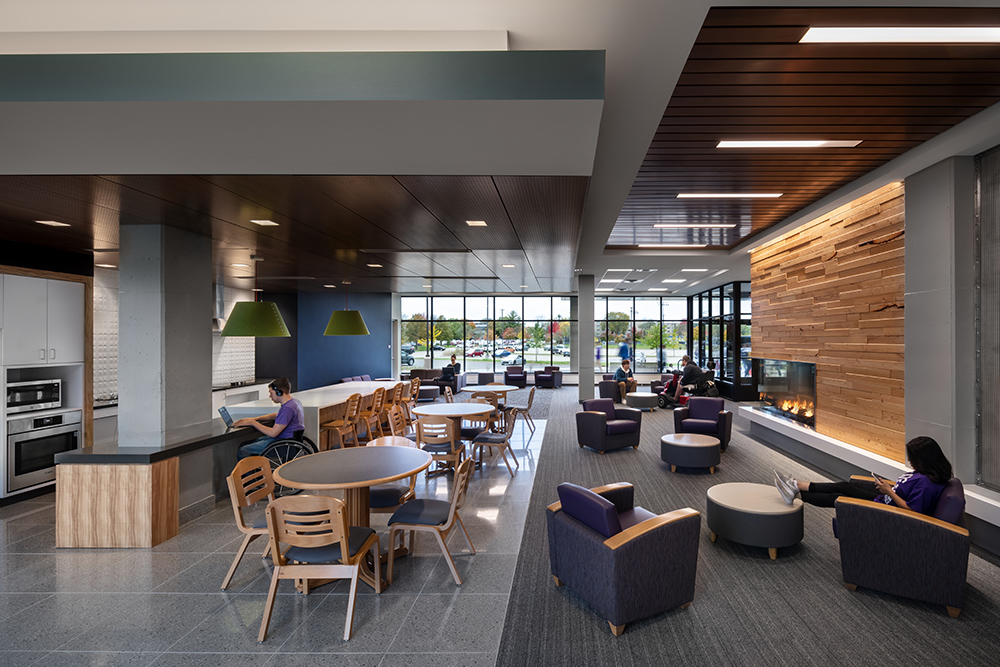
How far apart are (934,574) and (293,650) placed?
395cm

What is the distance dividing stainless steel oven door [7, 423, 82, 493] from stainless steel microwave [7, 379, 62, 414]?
0.29 metres

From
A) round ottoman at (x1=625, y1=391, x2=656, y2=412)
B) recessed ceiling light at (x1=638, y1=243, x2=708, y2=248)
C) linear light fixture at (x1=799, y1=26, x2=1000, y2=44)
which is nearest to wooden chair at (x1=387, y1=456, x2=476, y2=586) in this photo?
linear light fixture at (x1=799, y1=26, x2=1000, y2=44)

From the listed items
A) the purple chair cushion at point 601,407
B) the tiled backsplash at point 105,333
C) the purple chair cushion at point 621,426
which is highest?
the tiled backsplash at point 105,333

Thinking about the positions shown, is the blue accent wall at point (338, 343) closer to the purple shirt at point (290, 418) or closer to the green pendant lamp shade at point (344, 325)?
the green pendant lamp shade at point (344, 325)

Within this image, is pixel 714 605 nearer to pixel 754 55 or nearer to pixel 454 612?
pixel 454 612

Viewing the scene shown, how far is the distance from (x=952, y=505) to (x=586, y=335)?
1021cm

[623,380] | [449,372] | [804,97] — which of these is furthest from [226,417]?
[449,372]

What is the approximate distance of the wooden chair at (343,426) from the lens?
747 cm

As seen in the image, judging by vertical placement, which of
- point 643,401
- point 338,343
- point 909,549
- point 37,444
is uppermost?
point 338,343

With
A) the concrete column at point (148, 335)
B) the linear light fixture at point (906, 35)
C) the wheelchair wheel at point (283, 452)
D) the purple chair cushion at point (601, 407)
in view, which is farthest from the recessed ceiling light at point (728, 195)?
the concrete column at point (148, 335)

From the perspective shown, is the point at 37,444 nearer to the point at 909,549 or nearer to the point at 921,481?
the point at 909,549

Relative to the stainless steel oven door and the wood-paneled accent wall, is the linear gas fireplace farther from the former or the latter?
the stainless steel oven door

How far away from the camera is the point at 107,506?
449 cm

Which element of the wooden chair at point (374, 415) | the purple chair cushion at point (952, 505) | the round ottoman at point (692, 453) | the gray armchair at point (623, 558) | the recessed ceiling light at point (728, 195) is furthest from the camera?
the wooden chair at point (374, 415)
